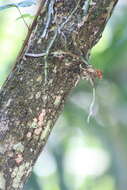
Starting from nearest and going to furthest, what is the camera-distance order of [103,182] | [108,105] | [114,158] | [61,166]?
[108,105] < [114,158] < [61,166] < [103,182]

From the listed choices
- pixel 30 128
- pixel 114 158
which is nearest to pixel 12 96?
pixel 30 128

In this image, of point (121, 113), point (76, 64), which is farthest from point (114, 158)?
point (76, 64)

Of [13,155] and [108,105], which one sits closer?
[13,155]

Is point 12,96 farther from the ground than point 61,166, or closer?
farther from the ground

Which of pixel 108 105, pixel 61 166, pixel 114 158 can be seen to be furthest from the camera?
pixel 61 166

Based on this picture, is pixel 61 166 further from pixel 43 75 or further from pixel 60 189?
pixel 43 75

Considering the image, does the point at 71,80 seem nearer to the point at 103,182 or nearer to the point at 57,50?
the point at 57,50

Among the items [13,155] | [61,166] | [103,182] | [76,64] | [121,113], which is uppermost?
[76,64]
